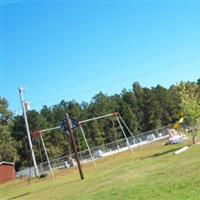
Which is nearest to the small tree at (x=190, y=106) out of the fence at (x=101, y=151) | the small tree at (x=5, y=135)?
the fence at (x=101, y=151)

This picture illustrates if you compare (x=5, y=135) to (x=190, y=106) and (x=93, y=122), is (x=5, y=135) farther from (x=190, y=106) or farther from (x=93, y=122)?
(x=190, y=106)

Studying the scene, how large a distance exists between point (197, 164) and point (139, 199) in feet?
14.1

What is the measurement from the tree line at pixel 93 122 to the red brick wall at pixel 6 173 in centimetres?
1053

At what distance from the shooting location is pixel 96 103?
108 meters

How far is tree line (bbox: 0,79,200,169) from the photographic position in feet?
254

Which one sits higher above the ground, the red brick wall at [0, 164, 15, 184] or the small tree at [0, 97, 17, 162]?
the small tree at [0, 97, 17, 162]

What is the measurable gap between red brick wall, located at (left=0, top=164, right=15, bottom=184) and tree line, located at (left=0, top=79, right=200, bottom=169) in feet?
34.5

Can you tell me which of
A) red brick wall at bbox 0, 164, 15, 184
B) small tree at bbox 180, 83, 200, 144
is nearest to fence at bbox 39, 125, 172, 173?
small tree at bbox 180, 83, 200, 144

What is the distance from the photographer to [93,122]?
93.5 meters

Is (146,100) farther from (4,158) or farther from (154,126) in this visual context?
(4,158)

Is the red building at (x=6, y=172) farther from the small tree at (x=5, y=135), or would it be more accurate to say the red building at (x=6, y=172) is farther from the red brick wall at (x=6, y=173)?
the small tree at (x=5, y=135)

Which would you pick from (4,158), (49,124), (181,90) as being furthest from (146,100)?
(181,90)

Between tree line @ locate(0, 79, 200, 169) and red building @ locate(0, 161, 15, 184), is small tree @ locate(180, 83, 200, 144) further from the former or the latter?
tree line @ locate(0, 79, 200, 169)

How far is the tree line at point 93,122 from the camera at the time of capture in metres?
77.5
